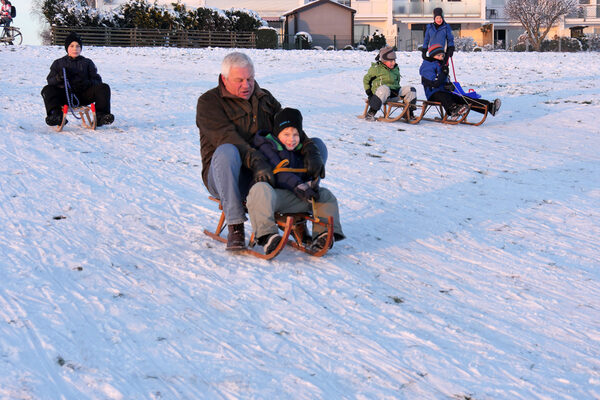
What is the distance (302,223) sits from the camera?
449 centimetres

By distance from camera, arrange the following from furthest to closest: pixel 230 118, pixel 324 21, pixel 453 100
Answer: pixel 324 21 → pixel 453 100 → pixel 230 118

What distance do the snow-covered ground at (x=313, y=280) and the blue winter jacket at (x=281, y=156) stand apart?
50 centimetres

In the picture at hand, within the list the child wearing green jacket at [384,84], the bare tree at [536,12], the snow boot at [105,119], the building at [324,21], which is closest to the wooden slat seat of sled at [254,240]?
the snow boot at [105,119]

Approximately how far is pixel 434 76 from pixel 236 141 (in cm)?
667

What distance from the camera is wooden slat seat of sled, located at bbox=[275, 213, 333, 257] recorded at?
167 inches

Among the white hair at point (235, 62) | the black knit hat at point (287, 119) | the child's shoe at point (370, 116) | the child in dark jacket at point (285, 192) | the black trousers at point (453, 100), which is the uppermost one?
the white hair at point (235, 62)

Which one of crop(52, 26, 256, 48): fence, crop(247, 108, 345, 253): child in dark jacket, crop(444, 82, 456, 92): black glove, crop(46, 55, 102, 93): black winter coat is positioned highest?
crop(52, 26, 256, 48): fence

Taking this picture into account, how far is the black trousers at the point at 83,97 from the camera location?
28.7 feet

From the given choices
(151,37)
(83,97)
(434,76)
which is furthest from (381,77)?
(151,37)

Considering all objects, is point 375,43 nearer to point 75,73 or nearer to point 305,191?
point 75,73

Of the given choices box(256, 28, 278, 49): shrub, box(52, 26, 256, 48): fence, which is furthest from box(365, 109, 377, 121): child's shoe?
box(256, 28, 278, 49): shrub

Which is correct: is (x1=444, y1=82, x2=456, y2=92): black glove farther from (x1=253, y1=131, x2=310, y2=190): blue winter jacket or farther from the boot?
the boot

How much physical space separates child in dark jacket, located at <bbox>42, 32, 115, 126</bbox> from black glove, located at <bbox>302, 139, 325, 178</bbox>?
5.20 meters

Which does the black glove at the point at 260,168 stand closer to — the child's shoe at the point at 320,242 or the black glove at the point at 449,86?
the child's shoe at the point at 320,242
